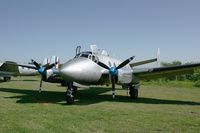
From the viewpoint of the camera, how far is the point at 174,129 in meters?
8.77

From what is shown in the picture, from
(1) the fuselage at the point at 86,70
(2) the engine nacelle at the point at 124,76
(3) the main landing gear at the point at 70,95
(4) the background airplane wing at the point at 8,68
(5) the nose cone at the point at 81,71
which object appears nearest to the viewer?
(5) the nose cone at the point at 81,71

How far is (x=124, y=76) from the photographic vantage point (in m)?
17.7

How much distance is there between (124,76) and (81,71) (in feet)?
10.7

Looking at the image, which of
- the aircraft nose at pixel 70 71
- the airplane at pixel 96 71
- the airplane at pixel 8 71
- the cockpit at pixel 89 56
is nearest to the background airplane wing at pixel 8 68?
the airplane at pixel 8 71

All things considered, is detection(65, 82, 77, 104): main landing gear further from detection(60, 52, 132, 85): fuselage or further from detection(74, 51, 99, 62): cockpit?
detection(74, 51, 99, 62): cockpit

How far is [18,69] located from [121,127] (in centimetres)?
3803

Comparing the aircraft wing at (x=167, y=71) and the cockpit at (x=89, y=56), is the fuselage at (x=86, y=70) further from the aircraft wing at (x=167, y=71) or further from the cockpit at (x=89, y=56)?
the aircraft wing at (x=167, y=71)

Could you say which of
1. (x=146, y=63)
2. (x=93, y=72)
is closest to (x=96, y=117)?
(x=93, y=72)

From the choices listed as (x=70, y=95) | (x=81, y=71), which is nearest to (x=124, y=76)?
(x=81, y=71)

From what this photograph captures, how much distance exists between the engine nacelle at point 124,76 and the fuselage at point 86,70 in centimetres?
91

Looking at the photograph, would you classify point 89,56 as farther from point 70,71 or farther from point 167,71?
point 167,71

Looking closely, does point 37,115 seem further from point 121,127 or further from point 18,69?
point 18,69

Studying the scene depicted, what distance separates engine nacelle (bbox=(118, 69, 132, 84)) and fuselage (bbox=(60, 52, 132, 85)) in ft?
2.98

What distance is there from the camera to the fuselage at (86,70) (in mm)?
15211
